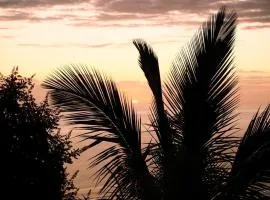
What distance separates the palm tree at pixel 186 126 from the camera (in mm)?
4859

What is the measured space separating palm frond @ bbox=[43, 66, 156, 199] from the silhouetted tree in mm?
5858

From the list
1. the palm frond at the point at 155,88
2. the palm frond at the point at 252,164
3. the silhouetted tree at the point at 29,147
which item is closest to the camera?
the palm frond at the point at 252,164

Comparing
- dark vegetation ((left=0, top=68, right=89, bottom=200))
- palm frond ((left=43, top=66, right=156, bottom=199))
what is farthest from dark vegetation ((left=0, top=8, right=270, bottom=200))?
dark vegetation ((left=0, top=68, right=89, bottom=200))

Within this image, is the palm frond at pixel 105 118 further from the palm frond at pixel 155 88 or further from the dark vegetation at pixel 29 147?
the dark vegetation at pixel 29 147

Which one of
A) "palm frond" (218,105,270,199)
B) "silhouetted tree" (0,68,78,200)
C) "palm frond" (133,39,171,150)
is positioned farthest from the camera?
"silhouetted tree" (0,68,78,200)

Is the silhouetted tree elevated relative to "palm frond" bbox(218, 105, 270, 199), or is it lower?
lower

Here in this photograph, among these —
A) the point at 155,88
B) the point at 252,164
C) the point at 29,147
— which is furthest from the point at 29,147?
the point at 252,164

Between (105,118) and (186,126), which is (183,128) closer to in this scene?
(186,126)

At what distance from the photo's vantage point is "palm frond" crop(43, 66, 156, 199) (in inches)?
199

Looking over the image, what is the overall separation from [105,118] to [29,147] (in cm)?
647

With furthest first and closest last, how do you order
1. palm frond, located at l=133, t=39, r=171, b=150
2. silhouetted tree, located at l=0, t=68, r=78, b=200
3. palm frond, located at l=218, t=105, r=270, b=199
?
1. silhouetted tree, located at l=0, t=68, r=78, b=200
2. palm frond, located at l=133, t=39, r=171, b=150
3. palm frond, located at l=218, t=105, r=270, b=199

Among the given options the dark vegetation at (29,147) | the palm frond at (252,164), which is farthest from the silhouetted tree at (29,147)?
the palm frond at (252,164)

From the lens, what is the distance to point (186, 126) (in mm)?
5121

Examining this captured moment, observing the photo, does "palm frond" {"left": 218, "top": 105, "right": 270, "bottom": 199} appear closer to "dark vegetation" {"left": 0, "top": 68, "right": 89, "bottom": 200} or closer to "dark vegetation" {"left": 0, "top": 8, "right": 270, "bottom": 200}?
"dark vegetation" {"left": 0, "top": 8, "right": 270, "bottom": 200}
